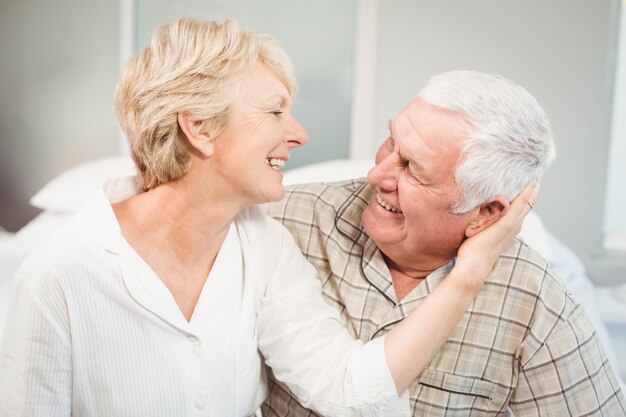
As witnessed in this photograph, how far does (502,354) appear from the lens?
1.34m

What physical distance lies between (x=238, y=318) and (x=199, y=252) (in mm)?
143

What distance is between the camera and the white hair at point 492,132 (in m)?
1.27

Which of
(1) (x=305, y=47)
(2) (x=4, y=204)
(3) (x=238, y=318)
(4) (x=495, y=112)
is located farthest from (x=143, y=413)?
(2) (x=4, y=204)

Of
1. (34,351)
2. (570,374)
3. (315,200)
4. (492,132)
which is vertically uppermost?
(492,132)

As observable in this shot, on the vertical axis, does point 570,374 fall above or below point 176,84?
below

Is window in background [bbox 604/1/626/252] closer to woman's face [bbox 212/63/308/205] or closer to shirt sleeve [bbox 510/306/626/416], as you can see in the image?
shirt sleeve [bbox 510/306/626/416]

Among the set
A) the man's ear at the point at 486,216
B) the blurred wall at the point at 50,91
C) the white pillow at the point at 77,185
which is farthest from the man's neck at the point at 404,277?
the blurred wall at the point at 50,91

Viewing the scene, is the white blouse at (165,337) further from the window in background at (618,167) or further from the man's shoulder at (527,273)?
the window in background at (618,167)

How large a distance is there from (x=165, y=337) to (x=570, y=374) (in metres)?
0.73

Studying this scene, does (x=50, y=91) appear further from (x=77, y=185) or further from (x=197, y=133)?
(x=197, y=133)

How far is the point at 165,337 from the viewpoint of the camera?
47.9 inches

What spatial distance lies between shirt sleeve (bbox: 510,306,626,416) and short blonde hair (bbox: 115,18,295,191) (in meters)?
0.71

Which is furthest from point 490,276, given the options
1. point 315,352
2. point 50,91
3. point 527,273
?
point 50,91

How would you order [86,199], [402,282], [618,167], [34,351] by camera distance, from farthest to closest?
[618,167], [86,199], [402,282], [34,351]
